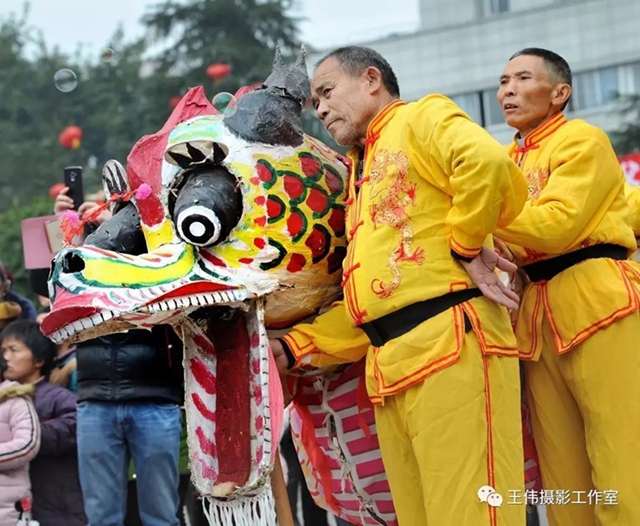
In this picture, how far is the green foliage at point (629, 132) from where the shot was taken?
19.5 metres

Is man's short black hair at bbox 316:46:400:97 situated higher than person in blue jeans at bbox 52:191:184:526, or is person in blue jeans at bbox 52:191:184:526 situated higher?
man's short black hair at bbox 316:46:400:97

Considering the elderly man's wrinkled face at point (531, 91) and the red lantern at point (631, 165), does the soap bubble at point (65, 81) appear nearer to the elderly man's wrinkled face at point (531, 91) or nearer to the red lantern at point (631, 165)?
the elderly man's wrinkled face at point (531, 91)

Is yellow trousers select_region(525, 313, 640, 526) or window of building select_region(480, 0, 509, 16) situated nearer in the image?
yellow trousers select_region(525, 313, 640, 526)

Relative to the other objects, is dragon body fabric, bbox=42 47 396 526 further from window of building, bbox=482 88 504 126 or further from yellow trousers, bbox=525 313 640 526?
window of building, bbox=482 88 504 126

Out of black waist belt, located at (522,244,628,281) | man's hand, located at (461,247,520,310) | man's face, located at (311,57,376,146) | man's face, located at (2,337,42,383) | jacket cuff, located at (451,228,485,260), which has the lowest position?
man's face, located at (2,337,42,383)

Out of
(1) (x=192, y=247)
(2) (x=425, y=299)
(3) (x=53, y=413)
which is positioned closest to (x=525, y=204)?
(2) (x=425, y=299)

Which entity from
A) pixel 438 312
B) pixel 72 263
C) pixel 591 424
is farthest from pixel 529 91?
pixel 72 263

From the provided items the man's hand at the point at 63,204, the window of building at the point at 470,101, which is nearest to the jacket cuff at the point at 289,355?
the man's hand at the point at 63,204

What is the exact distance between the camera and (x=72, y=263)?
132 inches

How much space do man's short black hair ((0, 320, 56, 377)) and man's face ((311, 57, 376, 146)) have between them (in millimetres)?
2509

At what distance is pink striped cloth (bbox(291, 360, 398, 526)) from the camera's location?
151 inches

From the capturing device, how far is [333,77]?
3617mm

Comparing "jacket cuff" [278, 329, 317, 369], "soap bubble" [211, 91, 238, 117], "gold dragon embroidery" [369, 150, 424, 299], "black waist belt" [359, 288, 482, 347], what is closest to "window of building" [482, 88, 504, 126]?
"soap bubble" [211, 91, 238, 117]

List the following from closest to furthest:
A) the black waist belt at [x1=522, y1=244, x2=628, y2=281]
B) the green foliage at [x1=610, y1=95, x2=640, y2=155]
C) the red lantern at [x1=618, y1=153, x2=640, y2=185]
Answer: the black waist belt at [x1=522, y1=244, x2=628, y2=281]
the red lantern at [x1=618, y1=153, x2=640, y2=185]
the green foliage at [x1=610, y1=95, x2=640, y2=155]
